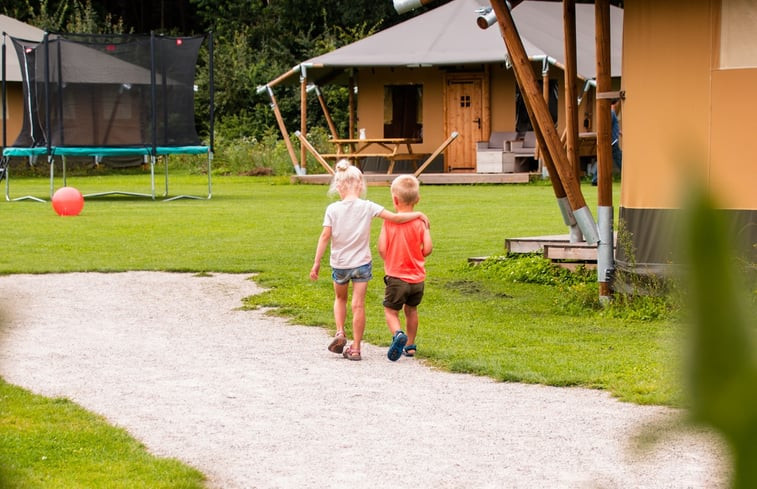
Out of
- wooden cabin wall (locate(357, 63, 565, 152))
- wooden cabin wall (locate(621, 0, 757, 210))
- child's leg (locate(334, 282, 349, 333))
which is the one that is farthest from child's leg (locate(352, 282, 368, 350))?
wooden cabin wall (locate(357, 63, 565, 152))

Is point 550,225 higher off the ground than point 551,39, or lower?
lower

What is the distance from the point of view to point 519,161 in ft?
99.2

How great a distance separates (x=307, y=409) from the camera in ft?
20.3

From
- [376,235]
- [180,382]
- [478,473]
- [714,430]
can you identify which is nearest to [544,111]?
[180,382]

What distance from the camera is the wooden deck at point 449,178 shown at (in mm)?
28906

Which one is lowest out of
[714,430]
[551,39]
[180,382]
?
[180,382]

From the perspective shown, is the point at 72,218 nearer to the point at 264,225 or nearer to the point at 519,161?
the point at 264,225

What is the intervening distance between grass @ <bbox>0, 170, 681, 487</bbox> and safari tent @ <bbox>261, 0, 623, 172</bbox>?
236 inches

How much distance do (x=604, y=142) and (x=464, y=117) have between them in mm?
23156

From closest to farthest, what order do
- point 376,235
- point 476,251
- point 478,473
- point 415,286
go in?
point 478,473 → point 415,286 → point 476,251 → point 376,235

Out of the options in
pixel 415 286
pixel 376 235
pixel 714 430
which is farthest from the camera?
pixel 376 235

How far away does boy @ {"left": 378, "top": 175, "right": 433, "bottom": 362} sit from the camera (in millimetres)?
7781

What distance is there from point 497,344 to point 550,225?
8.95m

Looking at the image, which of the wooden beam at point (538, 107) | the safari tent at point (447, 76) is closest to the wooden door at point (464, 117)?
the safari tent at point (447, 76)
